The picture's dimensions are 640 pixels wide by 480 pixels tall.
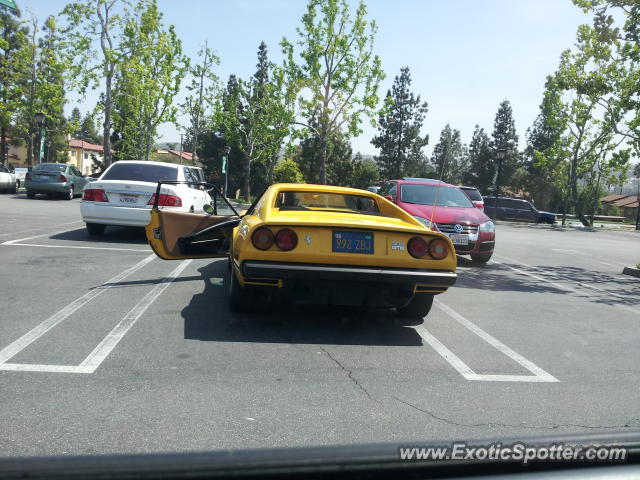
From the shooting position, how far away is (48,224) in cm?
1311

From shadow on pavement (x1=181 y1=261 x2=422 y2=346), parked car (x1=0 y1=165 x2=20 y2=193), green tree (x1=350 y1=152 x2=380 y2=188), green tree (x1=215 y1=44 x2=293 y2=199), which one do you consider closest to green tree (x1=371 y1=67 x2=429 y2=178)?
green tree (x1=350 y1=152 x2=380 y2=188)

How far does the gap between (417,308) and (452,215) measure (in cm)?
559

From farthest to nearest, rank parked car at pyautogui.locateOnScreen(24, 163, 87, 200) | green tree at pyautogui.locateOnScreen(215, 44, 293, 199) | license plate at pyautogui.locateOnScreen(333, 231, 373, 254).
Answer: green tree at pyautogui.locateOnScreen(215, 44, 293, 199) → parked car at pyautogui.locateOnScreen(24, 163, 87, 200) → license plate at pyautogui.locateOnScreen(333, 231, 373, 254)

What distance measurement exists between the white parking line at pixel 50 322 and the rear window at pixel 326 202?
223cm

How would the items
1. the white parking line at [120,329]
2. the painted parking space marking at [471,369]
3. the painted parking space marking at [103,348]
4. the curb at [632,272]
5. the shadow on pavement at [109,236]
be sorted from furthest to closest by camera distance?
the curb at [632,272], the shadow on pavement at [109,236], the painted parking space marking at [471,369], the white parking line at [120,329], the painted parking space marking at [103,348]

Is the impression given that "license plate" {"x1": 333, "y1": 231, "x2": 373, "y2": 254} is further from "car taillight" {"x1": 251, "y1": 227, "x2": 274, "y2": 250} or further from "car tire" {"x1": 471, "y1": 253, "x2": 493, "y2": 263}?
"car tire" {"x1": 471, "y1": 253, "x2": 493, "y2": 263}

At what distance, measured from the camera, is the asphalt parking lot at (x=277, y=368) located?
117 inches

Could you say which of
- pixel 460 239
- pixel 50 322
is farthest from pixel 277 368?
pixel 460 239

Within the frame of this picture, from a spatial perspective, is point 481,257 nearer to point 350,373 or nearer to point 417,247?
point 417,247

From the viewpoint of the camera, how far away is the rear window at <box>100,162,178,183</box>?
36.7 feet

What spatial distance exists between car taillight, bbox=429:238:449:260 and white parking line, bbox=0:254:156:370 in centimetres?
330

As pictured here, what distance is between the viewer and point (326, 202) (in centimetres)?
710

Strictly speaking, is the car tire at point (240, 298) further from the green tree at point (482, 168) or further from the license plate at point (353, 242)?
the green tree at point (482, 168)

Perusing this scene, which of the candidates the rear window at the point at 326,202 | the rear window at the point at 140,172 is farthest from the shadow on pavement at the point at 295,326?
the rear window at the point at 140,172
